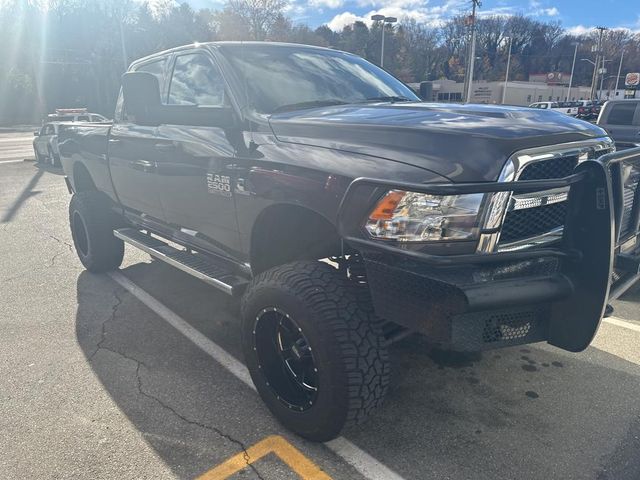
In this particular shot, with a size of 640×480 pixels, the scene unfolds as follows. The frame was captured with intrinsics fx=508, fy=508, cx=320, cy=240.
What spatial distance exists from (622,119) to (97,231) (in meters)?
8.98

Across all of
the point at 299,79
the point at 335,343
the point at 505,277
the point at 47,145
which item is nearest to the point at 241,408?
the point at 335,343

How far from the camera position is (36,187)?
39.6ft

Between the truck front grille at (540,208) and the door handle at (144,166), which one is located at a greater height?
the truck front grille at (540,208)

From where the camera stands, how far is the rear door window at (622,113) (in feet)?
29.8

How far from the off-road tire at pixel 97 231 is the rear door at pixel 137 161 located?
1.62 ft

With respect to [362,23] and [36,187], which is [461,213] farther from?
[362,23]

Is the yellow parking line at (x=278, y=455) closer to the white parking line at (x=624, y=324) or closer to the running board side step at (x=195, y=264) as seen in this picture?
the running board side step at (x=195, y=264)

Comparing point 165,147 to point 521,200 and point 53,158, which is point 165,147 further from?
point 53,158

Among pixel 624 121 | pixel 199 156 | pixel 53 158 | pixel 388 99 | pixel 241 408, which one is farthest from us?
pixel 53 158

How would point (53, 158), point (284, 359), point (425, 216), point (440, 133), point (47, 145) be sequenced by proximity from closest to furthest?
1. point (425, 216)
2. point (440, 133)
3. point (284, 359)
4. point (53, 158)
5. point (47, 145)

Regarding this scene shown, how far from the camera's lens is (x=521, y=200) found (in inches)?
86.1

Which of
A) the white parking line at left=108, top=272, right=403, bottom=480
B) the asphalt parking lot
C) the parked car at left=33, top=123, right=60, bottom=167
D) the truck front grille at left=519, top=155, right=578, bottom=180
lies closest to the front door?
the asphalt parking lot

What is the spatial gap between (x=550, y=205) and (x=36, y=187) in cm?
1251

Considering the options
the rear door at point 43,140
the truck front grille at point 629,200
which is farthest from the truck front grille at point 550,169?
the rear door at point 43,140
